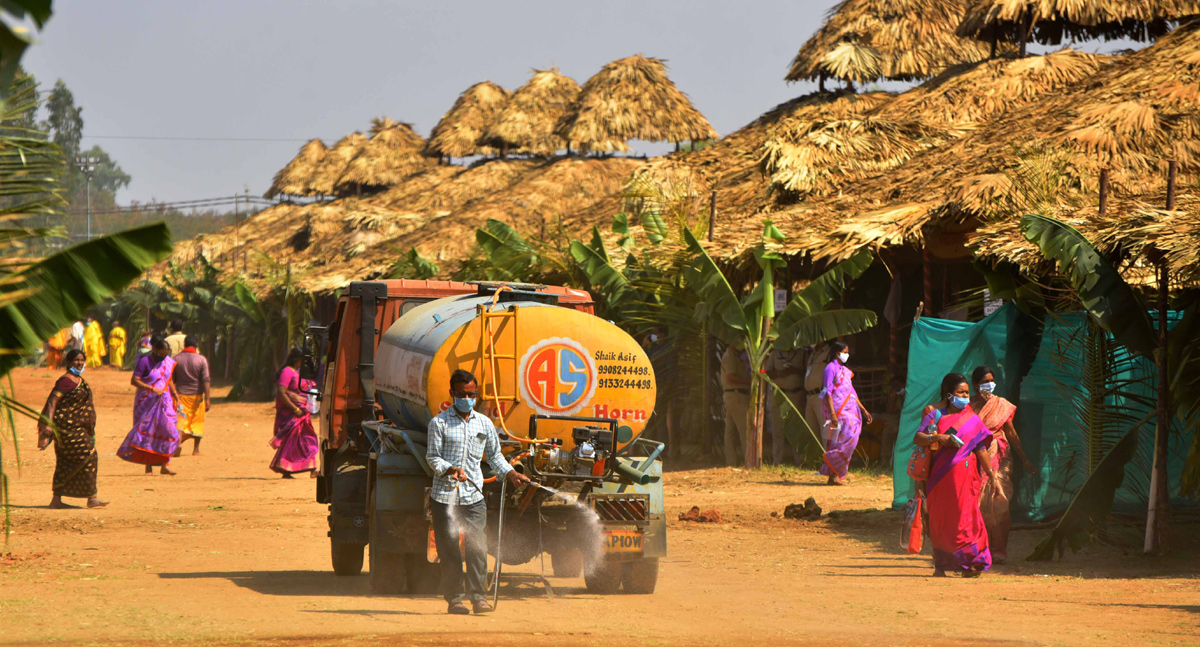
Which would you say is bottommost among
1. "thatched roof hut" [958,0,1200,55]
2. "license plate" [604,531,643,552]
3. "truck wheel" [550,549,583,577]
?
"truck wheel" [550,549,583,577]

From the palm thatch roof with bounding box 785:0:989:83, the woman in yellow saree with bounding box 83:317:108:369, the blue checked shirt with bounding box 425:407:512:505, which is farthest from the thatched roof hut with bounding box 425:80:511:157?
the blue checked shirt with bounding box 425:407:512:505

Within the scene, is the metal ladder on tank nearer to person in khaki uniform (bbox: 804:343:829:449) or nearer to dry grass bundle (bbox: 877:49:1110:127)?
person in khaki uniform (bbox: 804:343:829:449)

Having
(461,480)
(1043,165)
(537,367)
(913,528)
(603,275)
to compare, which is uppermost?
(1043,165)

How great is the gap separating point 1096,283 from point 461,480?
528 cm

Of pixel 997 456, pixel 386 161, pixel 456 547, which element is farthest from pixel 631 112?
pixel 456 547

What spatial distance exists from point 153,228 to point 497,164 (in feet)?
124

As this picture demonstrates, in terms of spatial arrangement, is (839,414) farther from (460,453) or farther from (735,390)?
(460,453)

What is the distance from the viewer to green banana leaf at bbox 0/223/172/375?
19.1 feet

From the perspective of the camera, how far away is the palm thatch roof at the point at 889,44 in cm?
2764

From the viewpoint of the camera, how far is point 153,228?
593cm

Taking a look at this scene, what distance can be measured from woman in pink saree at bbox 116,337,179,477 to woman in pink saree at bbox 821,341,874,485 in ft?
27.0

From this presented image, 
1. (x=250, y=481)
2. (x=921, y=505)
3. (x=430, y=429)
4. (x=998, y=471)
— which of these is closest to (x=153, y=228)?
(x=430, y=429)

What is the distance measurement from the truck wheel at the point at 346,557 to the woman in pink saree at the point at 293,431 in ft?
22.4

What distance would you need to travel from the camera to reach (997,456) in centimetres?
1046
